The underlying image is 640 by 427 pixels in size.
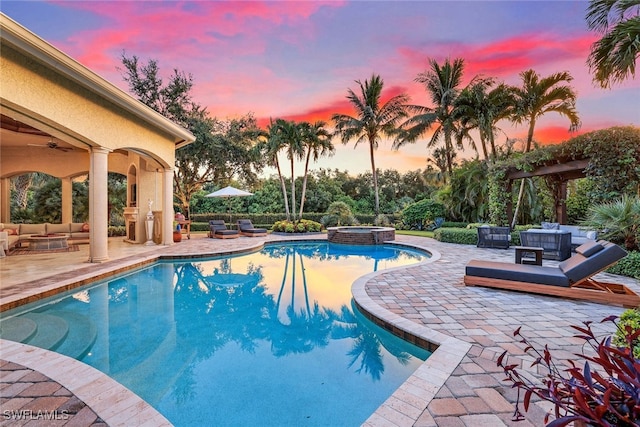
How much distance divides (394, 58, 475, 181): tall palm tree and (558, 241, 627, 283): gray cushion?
591 inches

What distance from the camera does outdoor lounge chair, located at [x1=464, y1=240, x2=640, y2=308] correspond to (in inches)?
199

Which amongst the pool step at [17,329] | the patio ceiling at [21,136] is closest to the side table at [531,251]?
the pool step at [17,329]

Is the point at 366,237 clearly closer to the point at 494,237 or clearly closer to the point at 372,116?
the point at 494,237

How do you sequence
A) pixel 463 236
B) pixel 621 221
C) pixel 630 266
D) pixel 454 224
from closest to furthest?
pixel 630 266, pixel 621 221, pixel 463 236, pixel 454 224

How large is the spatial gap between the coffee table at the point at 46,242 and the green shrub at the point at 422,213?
17898 millimetres

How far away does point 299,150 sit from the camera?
67.0 feet

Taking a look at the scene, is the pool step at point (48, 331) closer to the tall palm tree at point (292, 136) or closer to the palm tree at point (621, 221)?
the palm tree at point (621, 221)

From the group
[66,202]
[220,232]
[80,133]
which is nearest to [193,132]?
[220,232]

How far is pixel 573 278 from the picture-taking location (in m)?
5.32

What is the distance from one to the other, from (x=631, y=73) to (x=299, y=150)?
16.0 meters

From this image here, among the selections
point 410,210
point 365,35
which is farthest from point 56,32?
point 410,210

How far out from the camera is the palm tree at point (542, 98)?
14789mm

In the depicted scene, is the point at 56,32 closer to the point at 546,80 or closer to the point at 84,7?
the point at 84,7

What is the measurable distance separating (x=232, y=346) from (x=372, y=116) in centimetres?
1914
